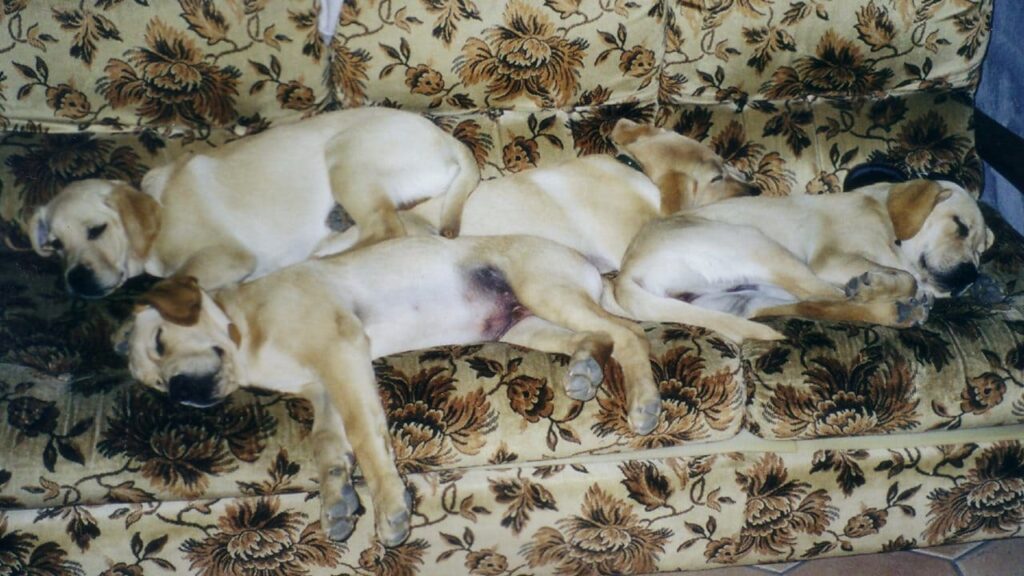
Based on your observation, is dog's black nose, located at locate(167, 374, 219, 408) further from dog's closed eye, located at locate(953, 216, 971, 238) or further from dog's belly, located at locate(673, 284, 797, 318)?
dog's closed eye, located at locate(953, 216, 971, 238)

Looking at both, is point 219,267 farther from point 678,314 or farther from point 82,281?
point 678,314

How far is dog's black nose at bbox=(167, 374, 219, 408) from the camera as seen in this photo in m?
2.15

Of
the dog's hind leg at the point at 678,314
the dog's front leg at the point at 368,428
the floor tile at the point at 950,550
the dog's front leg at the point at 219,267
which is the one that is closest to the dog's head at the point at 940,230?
the dog's hind leg at the point at 678,314

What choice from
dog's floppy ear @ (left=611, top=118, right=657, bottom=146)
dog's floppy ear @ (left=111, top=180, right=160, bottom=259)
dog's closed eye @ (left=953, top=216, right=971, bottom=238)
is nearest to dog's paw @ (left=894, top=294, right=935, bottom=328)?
dog's closed eye @ (left=953, top=216, right=971, bottom=238)

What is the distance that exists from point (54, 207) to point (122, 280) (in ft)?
1.15

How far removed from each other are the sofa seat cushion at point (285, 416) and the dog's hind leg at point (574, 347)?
0.05 metres

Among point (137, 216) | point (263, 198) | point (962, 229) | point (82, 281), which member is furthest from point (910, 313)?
point (82, 281)

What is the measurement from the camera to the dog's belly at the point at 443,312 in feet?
8.15

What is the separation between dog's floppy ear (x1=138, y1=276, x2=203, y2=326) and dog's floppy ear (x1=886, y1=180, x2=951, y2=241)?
7.94 ft

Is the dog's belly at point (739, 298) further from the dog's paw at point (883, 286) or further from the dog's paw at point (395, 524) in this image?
the dog's paw at point (395, 524)

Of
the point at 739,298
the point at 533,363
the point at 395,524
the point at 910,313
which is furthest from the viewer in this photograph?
the point at 739,298

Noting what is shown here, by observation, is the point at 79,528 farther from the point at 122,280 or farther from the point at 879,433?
the point at 879,433

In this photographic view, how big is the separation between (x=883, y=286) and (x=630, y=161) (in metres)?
1.11

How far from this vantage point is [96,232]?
2.67 metres
